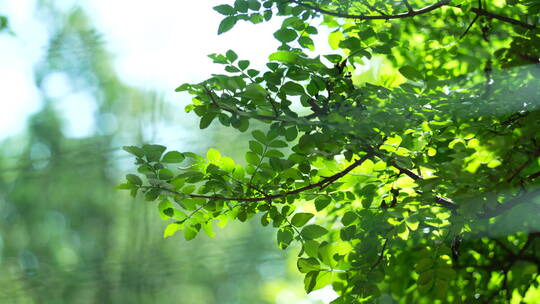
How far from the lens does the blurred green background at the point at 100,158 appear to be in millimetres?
1386

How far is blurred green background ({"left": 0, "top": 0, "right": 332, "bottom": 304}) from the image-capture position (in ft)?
4.55

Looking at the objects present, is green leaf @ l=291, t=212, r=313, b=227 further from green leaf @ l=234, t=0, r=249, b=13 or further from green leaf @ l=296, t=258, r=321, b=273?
green leaf @ l=234, t=0, r=249, b=13

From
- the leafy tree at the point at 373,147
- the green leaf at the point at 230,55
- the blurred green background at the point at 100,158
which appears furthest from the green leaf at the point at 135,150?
the blurred green background at the point at 100,158

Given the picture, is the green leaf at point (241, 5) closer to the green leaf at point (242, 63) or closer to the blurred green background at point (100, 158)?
the green leaf at point (242, 63)

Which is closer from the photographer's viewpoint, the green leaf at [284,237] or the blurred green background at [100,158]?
the green leaf at [284,237]

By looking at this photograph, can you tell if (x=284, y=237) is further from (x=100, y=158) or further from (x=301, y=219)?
(x=100, y=158)

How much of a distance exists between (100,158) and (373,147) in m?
1.18

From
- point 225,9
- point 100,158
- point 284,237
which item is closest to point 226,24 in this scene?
point 225,9

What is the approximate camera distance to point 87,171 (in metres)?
1.53

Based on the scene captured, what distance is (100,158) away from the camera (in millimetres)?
1521

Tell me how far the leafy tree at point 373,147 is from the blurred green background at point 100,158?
0.78 metres

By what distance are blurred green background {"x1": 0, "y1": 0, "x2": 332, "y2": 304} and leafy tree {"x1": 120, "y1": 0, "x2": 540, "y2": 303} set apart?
0.78 m

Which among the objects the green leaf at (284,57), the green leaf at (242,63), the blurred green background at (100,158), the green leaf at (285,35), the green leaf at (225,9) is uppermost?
the green leaf at (225,9)

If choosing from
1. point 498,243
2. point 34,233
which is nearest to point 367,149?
point 498,243
